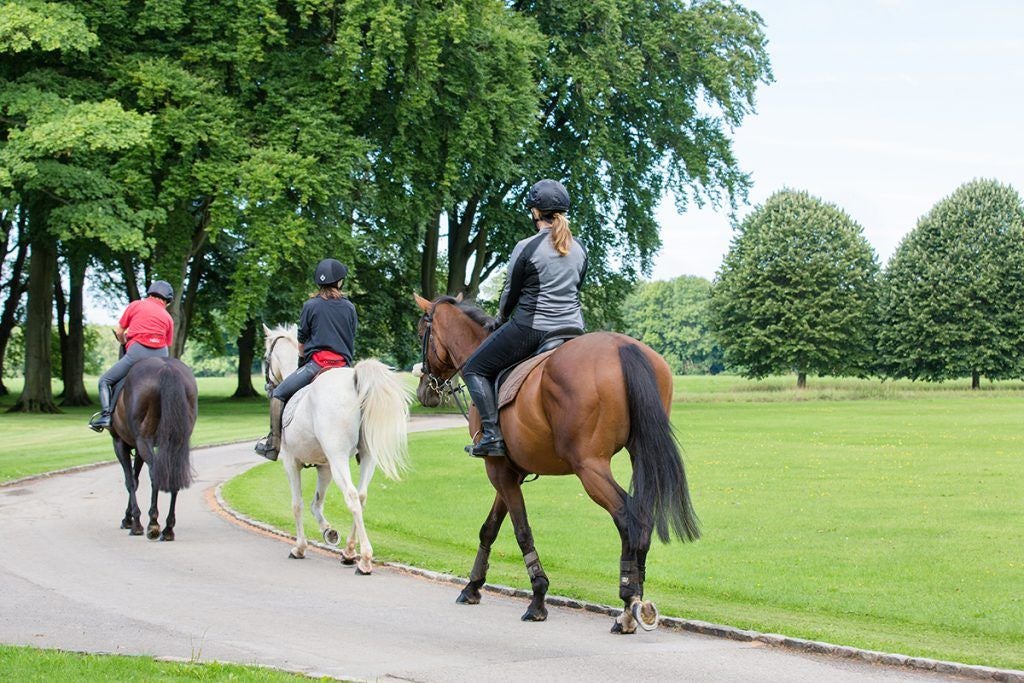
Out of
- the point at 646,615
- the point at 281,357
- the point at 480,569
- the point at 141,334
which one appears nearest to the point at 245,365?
the point at 141,334

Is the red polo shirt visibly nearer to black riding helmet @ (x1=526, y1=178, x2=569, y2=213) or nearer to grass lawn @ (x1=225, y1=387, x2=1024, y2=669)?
grass lawn @ (x1=225, y1=387, x2=1024, y2=669)

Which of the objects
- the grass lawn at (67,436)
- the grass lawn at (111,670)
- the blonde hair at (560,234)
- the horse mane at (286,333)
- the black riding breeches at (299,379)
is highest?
the blonde hair at (560,234)

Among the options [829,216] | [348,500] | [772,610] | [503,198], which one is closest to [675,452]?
[772,610]

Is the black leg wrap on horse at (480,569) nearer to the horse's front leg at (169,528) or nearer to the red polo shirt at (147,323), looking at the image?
the horse's front leg at (169,528)

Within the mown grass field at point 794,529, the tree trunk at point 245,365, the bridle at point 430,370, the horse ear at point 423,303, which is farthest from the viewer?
the tree trunk at point 245,365

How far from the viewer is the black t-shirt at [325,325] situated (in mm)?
13453

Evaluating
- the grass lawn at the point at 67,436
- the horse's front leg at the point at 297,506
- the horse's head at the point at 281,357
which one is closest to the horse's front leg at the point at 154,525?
the horse's head at the point at 281,357

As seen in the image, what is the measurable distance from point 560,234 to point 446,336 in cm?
173

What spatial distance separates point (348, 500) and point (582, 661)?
5.04 meters

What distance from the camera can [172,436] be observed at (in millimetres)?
14812

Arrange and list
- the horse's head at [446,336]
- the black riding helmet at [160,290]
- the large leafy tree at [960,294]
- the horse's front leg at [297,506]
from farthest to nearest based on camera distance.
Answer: the large leafy tree at [960,294] → the black riding helmet at [160,290] → the horse's front leg at [297,506] → the horse's head at [446,336]

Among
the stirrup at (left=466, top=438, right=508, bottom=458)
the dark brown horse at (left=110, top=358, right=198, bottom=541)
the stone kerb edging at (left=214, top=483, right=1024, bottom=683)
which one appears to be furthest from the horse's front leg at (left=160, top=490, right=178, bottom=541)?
the stirrup at (left=466, top=438, right=508, bottom=458)

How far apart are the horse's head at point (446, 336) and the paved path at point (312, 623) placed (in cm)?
190

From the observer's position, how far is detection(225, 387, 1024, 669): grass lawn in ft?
33.5
